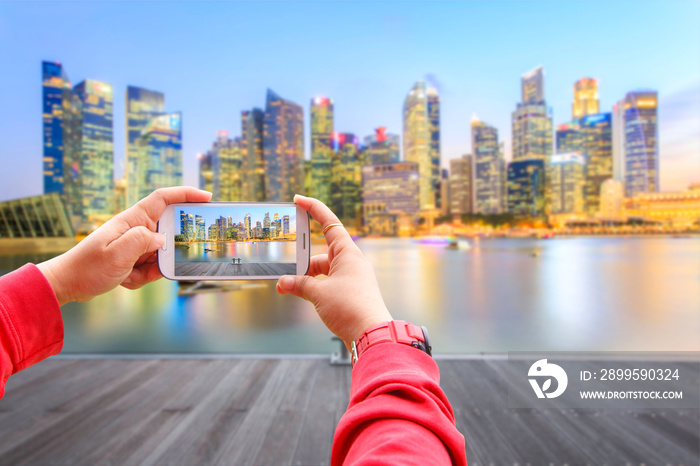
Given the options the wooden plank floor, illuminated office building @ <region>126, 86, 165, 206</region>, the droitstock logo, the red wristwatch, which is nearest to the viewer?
the red wristwatch

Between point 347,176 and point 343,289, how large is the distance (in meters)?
2.98

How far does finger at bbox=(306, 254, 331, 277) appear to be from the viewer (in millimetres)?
819

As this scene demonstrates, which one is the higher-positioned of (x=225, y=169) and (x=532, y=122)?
(x=532, y=122)

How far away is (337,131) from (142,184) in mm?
1954

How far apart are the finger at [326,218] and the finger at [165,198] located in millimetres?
252

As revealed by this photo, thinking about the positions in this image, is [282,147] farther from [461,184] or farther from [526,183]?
[526,183]

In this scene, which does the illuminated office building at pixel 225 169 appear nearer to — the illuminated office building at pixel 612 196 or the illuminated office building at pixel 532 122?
the illuminated office building at pixel 532 122

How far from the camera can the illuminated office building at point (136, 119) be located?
9.79ft

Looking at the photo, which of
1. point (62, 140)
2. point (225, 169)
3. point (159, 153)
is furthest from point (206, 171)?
point (62, 140)

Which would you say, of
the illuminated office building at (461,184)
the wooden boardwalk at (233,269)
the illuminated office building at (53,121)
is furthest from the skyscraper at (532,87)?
the illuminated office building at (53,121)

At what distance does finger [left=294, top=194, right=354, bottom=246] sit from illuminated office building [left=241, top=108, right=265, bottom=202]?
2.54 meters

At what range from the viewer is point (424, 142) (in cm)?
367

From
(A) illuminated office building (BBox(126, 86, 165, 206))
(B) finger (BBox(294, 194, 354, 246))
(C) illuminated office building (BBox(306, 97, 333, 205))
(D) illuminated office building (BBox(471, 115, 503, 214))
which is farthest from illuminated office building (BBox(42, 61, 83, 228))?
(D) illuminated office building (BBox(471, 115, 503, 214))

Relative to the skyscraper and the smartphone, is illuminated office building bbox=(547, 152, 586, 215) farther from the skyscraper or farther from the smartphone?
the smartphone
